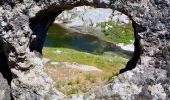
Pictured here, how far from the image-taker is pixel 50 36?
3260 inches

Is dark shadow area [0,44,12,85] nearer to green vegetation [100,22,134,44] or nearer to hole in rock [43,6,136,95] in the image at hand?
hole in rock [43,6,136,95]

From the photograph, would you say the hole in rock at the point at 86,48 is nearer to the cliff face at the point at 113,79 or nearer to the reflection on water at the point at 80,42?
the reflection on water at the point at 80,42

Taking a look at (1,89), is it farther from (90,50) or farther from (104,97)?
(90,50)

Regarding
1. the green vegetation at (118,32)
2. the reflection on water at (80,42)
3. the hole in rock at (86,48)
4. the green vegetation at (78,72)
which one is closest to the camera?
the green vegetation at (78,72)

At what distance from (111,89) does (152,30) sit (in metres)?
2.92

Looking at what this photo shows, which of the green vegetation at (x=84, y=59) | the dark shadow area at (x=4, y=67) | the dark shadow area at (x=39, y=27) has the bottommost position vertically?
the green vegetation at (x=84, y=59)

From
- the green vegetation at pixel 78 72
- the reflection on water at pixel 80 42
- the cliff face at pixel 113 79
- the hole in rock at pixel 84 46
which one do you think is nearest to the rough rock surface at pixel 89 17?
the hole in rock at pixel 84 46

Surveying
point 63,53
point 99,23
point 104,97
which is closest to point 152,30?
point 104,97

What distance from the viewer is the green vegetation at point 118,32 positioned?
84.1 metres

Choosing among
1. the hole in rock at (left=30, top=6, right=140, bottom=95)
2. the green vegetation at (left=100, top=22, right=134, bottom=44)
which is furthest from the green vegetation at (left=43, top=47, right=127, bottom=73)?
the green vegetation at (left=100, top=22, right=134, bottom=44)

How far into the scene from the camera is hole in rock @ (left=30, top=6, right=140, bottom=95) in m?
33.5

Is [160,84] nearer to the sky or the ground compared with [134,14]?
nearer to the ground

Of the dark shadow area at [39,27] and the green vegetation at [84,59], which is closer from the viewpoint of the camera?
the dark shadow area at [39,27]

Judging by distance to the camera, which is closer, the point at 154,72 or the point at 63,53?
the point at 154,72
